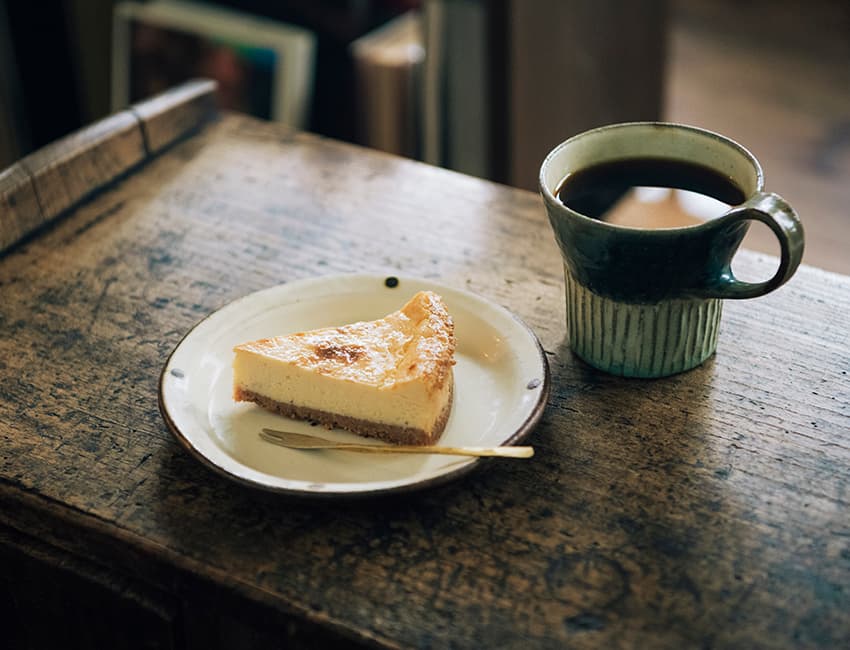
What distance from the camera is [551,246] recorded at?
46.1 inches

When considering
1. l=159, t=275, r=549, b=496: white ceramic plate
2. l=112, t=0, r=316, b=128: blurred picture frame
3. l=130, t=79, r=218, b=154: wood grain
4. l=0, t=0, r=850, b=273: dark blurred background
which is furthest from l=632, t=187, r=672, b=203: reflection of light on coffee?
l=159, t=275, r=549, b=496: white ceramic plate

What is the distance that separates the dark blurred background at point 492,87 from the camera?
2.00 m

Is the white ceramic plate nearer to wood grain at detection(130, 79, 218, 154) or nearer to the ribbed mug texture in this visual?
the ribbed mug texture

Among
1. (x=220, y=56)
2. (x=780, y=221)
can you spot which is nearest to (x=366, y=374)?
(x=780, y=221)

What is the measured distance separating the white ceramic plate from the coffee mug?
7 centimetres

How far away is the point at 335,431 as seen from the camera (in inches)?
34.9

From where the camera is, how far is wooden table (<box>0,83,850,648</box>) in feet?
2.44

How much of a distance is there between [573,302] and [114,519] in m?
0.44

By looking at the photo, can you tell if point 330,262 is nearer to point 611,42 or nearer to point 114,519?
point 114,519

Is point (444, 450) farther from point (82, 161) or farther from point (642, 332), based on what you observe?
point (82, 161)

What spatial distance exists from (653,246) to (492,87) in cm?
118

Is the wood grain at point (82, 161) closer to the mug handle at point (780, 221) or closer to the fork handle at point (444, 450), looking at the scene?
the fork handle at point (444, 450)

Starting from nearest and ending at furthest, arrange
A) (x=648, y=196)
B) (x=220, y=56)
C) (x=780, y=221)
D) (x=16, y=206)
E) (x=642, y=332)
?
(x=780, y=221), (x=642, y=332), (x=16, y=206), (x=220, y=56), (x=648, y=196)

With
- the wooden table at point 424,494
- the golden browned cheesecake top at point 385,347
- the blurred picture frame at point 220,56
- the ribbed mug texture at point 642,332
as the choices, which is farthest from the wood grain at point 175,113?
the blurred picture frame at point 220,56
